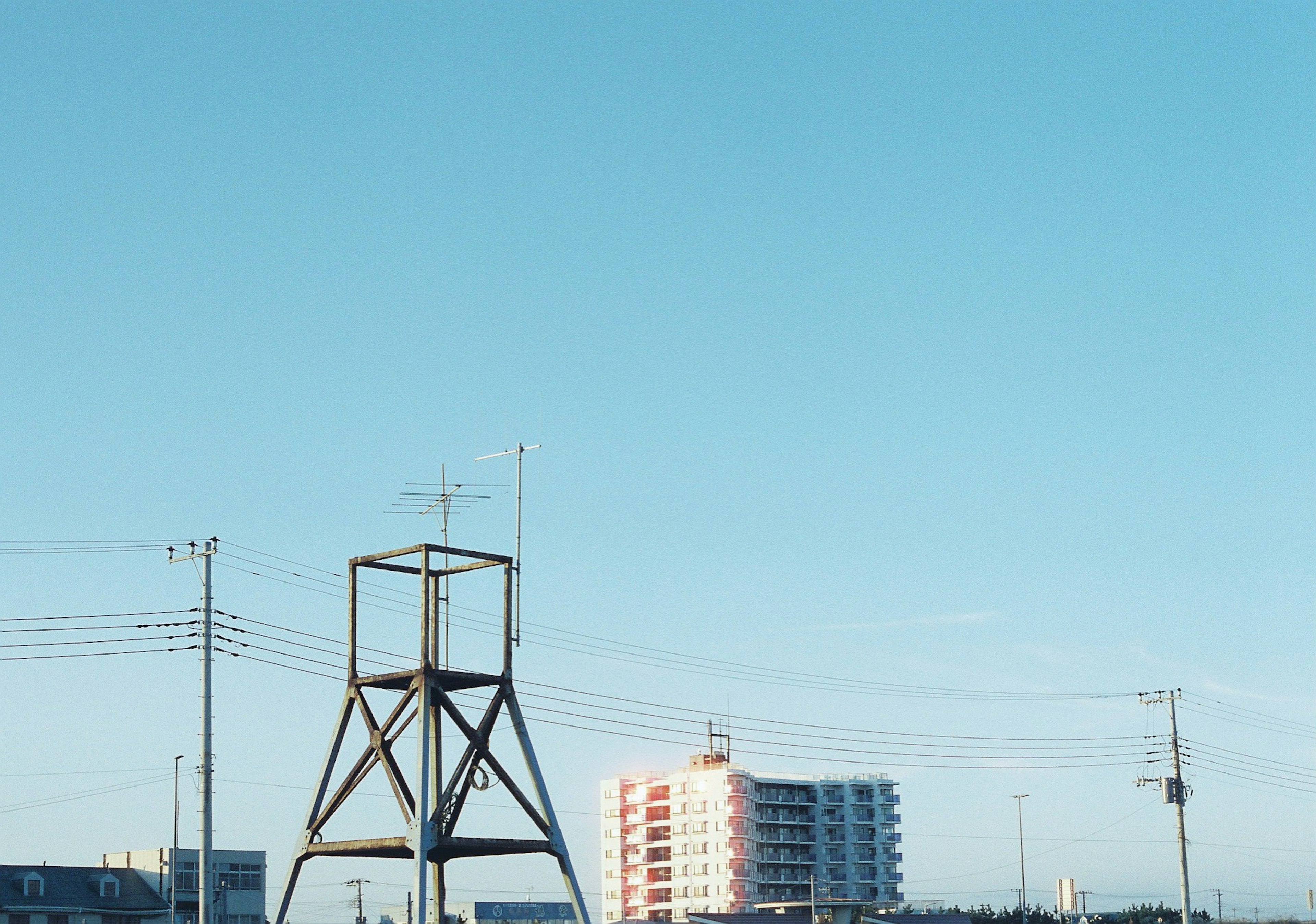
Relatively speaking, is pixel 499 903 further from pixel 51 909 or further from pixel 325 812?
pixel 325 812

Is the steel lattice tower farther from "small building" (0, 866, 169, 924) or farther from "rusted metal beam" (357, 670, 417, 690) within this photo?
"small building" (0, 866, 169, 924)

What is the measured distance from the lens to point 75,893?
108 m

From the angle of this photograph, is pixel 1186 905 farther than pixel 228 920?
No

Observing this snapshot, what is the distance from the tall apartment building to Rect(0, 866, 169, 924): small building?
75.3 meters

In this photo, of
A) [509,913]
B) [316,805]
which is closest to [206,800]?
[316,805]

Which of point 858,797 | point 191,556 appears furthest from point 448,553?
point 858,797

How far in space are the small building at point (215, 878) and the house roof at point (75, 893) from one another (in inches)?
41.8

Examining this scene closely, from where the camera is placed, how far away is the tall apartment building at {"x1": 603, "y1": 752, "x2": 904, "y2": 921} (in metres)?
180

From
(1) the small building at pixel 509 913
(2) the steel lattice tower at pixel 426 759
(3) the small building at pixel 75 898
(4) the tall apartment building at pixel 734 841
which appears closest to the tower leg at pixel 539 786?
(2) the steel lattice tower at pixel 426 759

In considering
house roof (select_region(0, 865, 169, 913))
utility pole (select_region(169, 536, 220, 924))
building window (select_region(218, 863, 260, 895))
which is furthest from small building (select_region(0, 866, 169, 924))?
utility pole (select_region(169, 536, 220, 924))

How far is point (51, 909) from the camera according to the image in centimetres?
10506

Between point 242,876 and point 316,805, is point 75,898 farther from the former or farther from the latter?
point 316,805

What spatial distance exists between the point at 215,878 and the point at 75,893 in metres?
12.1

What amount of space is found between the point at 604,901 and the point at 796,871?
2331 cm
